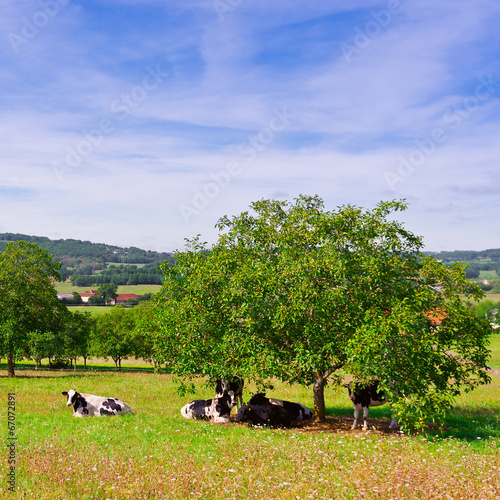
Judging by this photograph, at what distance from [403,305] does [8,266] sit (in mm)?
39582

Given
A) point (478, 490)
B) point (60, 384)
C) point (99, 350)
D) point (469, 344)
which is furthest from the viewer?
point (99, 350)

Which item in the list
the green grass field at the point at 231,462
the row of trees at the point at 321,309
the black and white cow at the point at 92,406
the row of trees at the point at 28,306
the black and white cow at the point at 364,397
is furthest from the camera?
the row of trees at the point at 28,306

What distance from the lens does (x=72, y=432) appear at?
16.3 metres

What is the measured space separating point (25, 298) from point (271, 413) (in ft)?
107

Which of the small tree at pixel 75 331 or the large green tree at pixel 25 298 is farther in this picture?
the small tree at pixel 75 331

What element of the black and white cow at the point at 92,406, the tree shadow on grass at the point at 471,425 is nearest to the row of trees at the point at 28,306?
the black and white cow at the point at 92,406

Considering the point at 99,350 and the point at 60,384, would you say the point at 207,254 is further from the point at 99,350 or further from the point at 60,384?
the point at 99,350

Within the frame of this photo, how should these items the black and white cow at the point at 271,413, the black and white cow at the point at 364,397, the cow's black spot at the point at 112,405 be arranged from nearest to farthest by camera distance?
the black and white cow at the point at 364,397 < the black and white cow at the point at 271,413 < the cow's black spot at the point at 112,405

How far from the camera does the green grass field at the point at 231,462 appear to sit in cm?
1066

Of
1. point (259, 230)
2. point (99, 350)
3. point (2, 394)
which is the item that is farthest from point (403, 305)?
point (99, 350)

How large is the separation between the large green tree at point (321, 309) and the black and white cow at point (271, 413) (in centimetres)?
111

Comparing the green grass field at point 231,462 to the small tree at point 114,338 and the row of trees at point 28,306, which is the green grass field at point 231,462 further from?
the small tree at point 114,338

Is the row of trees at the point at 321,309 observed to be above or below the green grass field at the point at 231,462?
above

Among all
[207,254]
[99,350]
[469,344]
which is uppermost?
[207,254]
